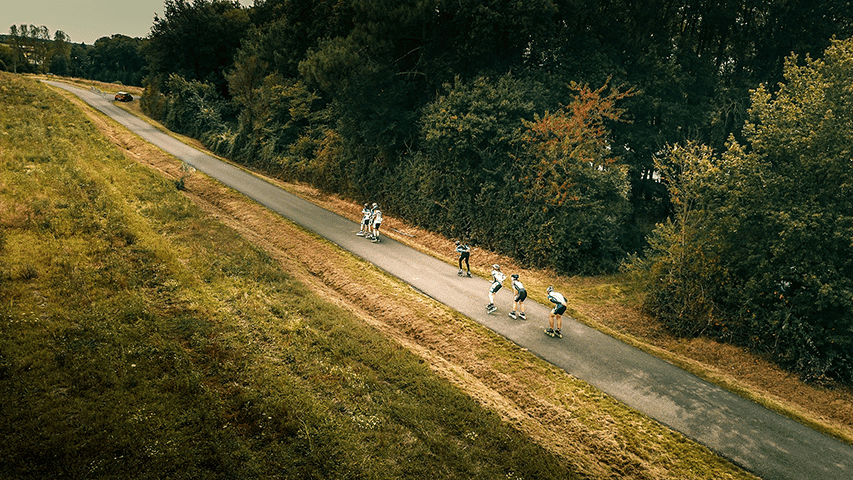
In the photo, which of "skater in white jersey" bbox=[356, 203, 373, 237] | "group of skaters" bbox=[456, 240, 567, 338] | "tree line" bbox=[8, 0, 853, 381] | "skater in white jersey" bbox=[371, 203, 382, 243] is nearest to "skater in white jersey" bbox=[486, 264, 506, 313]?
"group of skaters" bbox=[456, 240, 567, 338]

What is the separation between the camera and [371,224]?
22.1 metres


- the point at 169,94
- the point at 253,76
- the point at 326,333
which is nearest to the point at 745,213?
the point at 326,333

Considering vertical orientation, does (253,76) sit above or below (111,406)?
above

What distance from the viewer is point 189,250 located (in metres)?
16.7

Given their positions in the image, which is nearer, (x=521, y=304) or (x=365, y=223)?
(x=521, y=304)

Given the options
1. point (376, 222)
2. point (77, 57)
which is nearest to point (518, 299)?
point (376, 222)

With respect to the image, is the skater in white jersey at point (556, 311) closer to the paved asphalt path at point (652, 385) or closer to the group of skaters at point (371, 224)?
the paved asphalt path at point (652, 385)

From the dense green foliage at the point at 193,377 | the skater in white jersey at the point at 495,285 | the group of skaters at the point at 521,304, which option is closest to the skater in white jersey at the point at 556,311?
the group of skaters at the point at 521,304

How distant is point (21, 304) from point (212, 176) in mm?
20145

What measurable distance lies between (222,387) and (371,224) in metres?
13.2

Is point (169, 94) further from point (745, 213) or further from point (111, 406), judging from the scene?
point (745, 213)

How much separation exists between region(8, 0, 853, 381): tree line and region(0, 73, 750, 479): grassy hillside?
7.41 m

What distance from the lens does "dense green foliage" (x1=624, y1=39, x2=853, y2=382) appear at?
13047mm

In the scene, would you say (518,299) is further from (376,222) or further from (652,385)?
(376,222)
